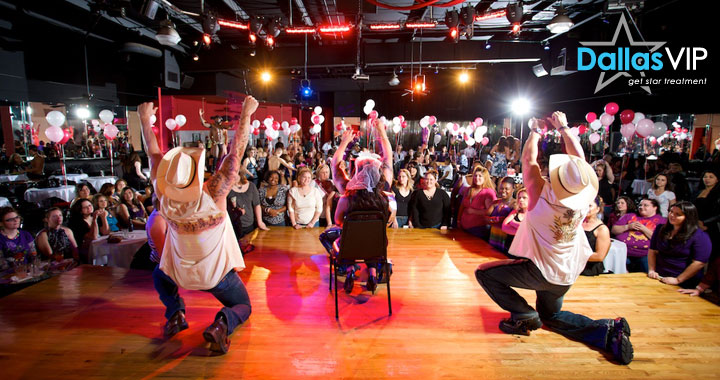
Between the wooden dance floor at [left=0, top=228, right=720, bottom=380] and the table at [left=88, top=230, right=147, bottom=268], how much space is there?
19 centimetres

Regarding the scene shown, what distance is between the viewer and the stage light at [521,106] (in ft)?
41.9

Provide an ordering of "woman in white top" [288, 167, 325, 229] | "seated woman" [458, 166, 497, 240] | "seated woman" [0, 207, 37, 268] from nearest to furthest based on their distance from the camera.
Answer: "seated woman" [0, 207, 37, 268]
"seated woman" [458, 166, 497, 240]
"woman in white top" [288, 167, 325, 229]

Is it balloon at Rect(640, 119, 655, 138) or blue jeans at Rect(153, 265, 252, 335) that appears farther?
balloon at Rect(640, 119, 655, 138)

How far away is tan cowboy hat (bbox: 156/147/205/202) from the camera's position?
2065 mm

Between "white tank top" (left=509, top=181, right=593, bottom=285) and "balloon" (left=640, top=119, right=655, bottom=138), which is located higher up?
"balloon" (left=640, top=119, right=655, bottom=138)

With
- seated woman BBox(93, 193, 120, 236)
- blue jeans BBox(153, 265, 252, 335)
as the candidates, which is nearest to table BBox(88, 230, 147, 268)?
seated woman BBox(93, 193, 120, 236)

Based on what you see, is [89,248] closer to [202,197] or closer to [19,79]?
[202,197]

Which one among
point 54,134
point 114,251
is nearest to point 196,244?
point 114,251

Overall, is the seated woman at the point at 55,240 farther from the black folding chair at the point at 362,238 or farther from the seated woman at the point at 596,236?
the seated woman at the point at 596,236

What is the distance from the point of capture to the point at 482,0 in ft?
25.0

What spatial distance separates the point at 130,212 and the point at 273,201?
1898 millimetres

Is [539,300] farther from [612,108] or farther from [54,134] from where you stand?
[54,134]

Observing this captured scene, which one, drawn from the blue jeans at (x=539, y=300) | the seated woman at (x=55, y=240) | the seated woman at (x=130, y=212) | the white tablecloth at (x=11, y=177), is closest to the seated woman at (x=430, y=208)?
the blue jeans at (x=539, y=300)

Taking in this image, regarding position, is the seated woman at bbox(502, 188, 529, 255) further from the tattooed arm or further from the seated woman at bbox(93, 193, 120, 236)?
the seated woman at bbox(93, 193, 120, 236)
